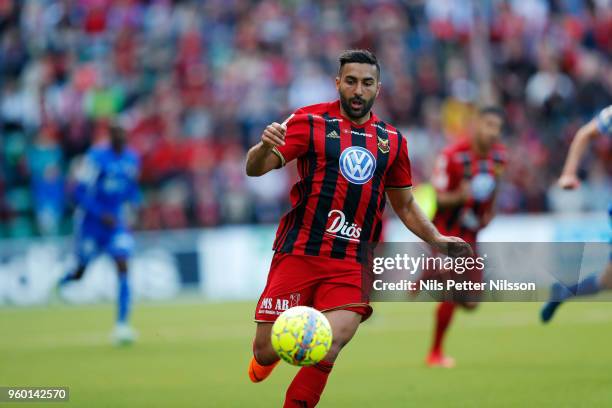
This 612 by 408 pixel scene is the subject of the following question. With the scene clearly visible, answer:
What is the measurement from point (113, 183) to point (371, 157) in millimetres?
7513

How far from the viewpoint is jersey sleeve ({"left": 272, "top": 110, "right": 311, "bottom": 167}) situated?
696 centimetres

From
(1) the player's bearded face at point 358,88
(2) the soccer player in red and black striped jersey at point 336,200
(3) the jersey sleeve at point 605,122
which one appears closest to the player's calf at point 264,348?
(2) the soccer player in red and black striped jersey at point 336,200

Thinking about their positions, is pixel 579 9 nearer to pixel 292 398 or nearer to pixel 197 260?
pixel 197 260

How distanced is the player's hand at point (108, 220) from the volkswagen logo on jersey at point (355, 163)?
748cm

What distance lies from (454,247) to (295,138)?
1270 millimetres

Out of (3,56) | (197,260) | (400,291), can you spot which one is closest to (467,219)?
(400,291)

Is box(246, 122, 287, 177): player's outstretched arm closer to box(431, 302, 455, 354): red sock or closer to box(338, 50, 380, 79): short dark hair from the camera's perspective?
box(338, 50, 380, 79): short dark hair

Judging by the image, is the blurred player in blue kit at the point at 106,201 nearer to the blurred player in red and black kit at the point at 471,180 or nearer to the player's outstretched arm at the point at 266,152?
the blurred player in red and black kit at the point at 471,180

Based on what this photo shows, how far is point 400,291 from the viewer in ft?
26.5

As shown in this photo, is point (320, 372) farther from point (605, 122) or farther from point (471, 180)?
point (471, 180)

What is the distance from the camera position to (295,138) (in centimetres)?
703

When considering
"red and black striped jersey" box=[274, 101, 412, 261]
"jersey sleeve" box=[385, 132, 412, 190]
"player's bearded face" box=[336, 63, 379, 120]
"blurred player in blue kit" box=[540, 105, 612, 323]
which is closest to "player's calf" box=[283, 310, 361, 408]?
"red and black striped jersey" box=[274, 101, 412, 261]

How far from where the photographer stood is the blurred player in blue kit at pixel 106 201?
14008 millimetres

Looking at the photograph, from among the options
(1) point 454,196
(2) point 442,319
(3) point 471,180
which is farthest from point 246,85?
(2) point 442,319
